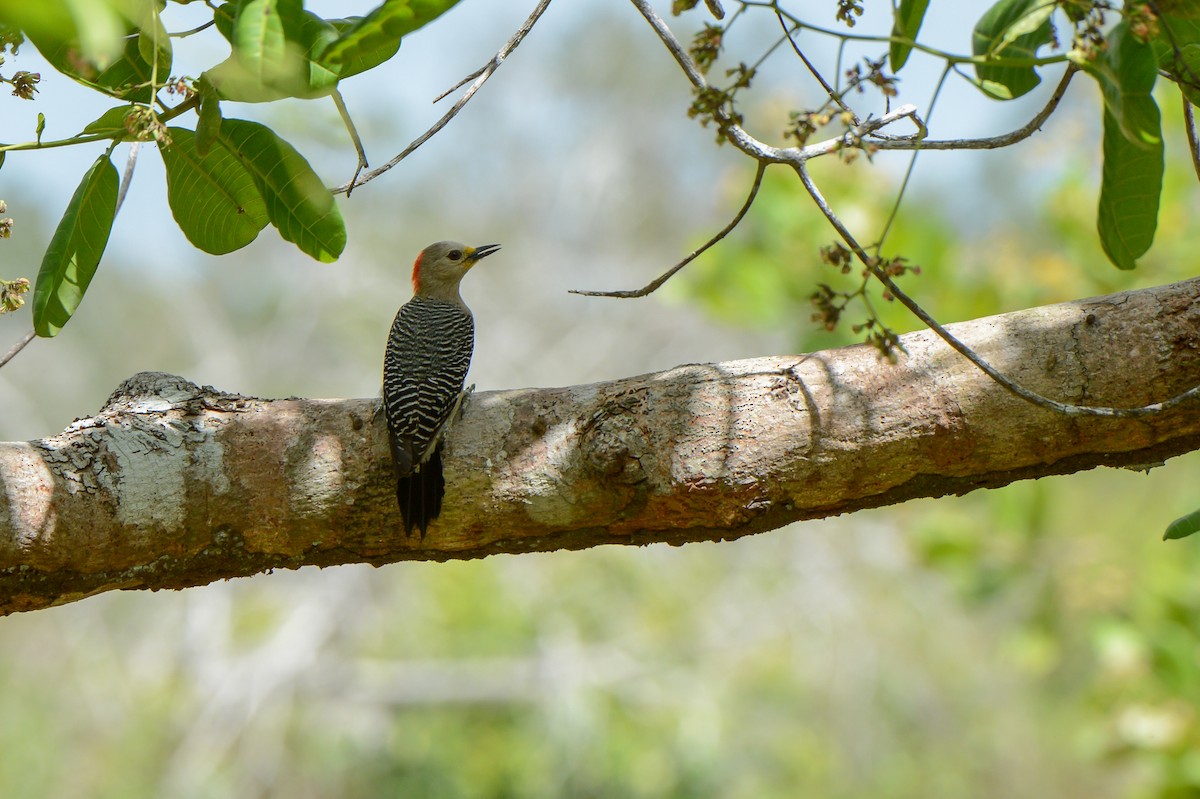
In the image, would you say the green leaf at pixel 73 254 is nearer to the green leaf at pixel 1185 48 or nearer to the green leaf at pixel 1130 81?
the green leaf at pixel 1130 81

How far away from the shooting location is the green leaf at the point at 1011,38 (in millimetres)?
1520

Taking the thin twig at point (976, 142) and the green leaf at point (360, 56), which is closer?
the green leaf at point (360, 56)

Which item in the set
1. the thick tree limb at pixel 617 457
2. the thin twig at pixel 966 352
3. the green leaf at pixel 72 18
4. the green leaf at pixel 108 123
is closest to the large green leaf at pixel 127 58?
the green leaf at pixel 108 123

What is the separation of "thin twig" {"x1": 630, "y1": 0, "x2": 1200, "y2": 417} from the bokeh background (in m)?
3.69

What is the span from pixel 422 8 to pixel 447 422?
4.35 ft

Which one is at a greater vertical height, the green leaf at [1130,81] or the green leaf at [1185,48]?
the green leaf at [1185,48]

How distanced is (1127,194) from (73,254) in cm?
185

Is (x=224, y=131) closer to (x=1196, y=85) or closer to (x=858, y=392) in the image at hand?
(x=858, y=392)

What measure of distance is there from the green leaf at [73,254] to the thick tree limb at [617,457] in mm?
401

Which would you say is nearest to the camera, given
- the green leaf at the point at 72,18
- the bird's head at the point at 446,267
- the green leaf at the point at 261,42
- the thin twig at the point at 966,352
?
the green leaf at the point at 72,18

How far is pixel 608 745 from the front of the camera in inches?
437

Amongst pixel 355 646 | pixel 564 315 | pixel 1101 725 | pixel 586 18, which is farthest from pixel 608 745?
pixel 586 18

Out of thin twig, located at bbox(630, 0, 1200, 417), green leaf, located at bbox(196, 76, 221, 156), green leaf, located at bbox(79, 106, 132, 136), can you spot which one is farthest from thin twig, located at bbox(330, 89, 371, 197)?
thin twig, located at bbox(630, 0, 1200, 417)

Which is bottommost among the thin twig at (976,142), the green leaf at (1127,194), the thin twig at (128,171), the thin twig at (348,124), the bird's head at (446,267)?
the green leaf at (1127,194)
